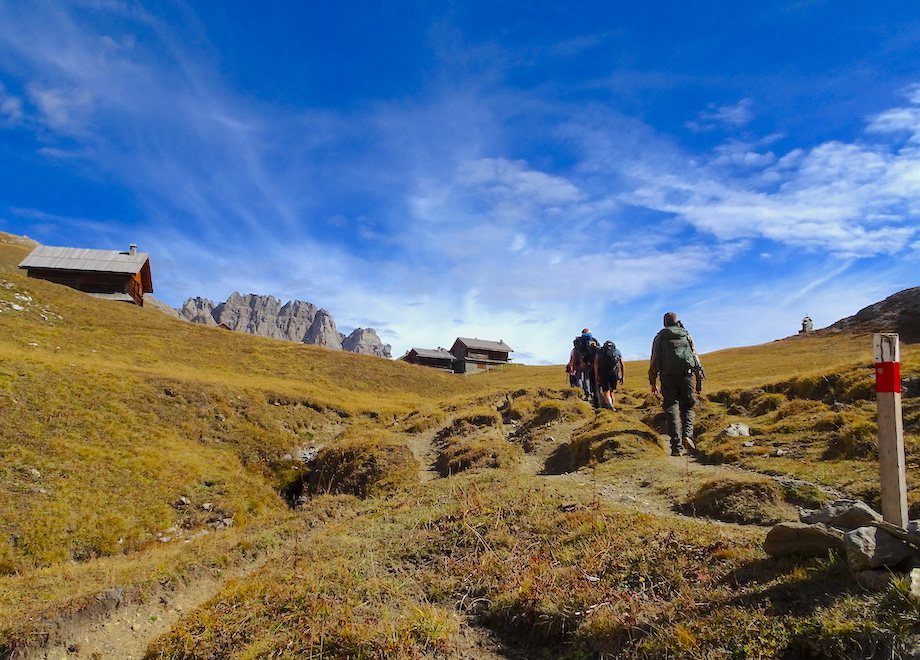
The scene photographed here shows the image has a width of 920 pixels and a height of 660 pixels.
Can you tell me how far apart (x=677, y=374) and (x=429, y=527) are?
27.5 ft

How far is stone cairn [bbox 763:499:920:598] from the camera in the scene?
415cm

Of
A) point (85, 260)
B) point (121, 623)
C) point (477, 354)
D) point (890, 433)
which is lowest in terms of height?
point (121, 623)

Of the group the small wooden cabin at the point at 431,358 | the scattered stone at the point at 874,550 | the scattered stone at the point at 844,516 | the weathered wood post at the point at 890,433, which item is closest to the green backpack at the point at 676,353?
the scattered stone at the point at 844,516

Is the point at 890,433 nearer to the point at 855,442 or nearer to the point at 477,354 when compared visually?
the point at 855,442

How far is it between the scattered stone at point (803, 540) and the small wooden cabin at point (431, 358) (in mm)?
86624

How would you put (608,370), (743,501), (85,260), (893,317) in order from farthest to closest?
(85,260) < (893,317) < (608,370) < (743,501)

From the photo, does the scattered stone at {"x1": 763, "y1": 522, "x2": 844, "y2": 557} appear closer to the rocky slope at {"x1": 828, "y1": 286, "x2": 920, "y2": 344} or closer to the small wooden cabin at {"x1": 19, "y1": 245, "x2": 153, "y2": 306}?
the rocky slope at {"x1": 828, "y1": 286, "x2": 920, "y2": 344}

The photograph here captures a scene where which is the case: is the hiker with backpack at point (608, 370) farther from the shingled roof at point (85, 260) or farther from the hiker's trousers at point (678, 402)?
the shingled roof at point (85, 260)

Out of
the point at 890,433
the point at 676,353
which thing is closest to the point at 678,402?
the point at 676,353

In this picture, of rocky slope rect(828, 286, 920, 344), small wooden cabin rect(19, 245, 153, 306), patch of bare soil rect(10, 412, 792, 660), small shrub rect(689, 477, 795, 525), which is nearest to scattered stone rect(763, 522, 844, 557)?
small shrub rect(689, 477, 795, 525)

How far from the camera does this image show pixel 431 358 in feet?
303

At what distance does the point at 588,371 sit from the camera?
23422 millimetres

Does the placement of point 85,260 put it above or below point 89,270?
above

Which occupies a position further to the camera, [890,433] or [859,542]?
[890,433]
